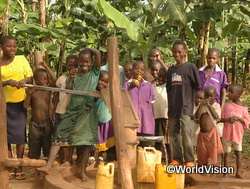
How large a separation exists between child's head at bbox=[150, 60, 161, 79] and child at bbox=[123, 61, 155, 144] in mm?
486

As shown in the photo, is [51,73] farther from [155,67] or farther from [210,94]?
[210,94]

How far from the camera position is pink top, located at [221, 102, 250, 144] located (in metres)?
4.42

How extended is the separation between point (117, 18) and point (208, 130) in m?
2.59

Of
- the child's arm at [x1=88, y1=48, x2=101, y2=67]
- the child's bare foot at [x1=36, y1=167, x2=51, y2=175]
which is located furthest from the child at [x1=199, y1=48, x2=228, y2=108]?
the child's bare foot at [x1=36, y1=167, x2=51, y2=175]

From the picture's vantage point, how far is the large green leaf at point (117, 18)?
5.93 metres

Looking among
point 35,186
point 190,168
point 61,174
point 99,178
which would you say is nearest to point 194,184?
point 190,168

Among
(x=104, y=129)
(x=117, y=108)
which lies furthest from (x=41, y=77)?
(x=117, y=108)

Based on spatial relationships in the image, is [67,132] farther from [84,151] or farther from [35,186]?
[35,186]

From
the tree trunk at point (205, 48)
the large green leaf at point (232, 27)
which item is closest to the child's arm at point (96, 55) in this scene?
the tree trunk at point (205, 48)

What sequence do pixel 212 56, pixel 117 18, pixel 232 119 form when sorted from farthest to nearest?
pixel 117 18
pixel 212 56
pixel 232 119

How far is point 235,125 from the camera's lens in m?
4.44

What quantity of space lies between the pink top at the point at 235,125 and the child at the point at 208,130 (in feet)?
0.41

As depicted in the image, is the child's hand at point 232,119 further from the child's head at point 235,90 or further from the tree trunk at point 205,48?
the tree trunk at point 205,48

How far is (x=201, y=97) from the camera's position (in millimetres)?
4832
